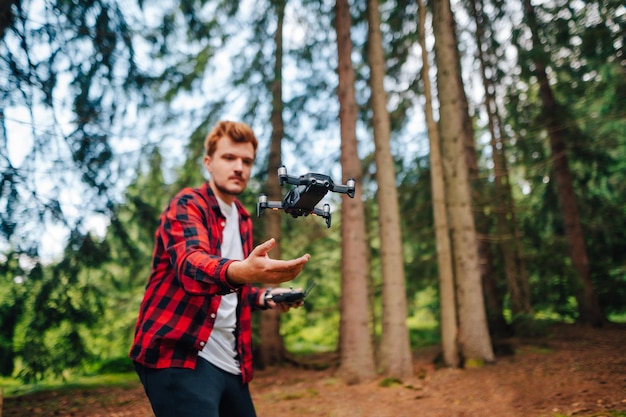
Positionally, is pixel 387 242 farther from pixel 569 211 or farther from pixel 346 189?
pixel 569 211

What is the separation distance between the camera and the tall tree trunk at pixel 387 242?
7504 mm

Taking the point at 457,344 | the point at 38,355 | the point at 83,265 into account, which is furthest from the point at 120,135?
the point at 457,344

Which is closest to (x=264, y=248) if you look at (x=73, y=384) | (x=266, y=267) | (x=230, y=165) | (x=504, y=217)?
(x=266, y=267)

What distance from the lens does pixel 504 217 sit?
1098 centimetres

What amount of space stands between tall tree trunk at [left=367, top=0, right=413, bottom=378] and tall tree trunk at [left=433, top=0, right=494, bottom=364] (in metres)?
1.28

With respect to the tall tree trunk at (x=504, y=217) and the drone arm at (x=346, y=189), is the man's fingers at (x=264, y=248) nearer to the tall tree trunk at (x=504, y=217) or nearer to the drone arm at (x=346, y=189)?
the drone arm at (x=346, y=189)

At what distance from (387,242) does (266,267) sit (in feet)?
21.7

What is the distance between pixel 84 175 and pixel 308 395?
5310 millimetres

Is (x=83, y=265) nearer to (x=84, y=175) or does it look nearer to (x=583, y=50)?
(x=84, y=175)

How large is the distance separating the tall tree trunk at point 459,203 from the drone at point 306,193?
7.54 m

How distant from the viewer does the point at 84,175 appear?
7.29m

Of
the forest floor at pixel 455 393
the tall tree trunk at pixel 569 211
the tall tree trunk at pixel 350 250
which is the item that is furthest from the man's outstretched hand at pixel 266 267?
the tall tree trunk at pixel 569 211

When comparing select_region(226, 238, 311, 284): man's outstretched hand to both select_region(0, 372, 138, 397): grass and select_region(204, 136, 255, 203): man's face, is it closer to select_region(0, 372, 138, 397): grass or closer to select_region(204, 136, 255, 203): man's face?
select_region(204, 136, 255, 203): man's face

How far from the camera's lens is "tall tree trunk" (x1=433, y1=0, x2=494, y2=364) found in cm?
795
